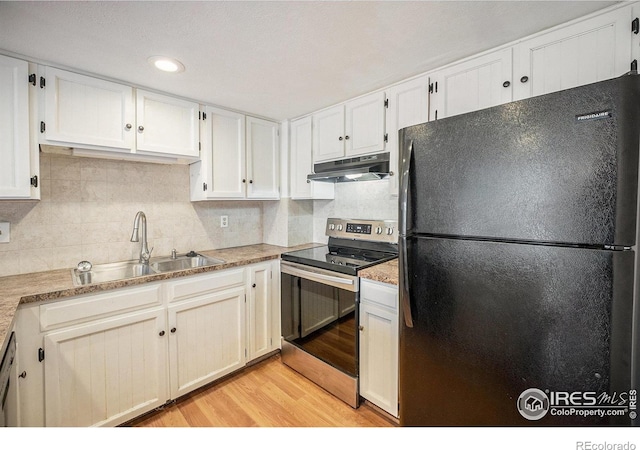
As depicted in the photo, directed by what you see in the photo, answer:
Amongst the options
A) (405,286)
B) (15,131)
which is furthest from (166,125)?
(405,286)

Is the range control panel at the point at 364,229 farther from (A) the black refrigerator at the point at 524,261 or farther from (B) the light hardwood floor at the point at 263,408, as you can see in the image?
(B) the light hardwood floor at the point at 263,408

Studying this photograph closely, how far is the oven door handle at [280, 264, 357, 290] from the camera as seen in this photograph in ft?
5.81

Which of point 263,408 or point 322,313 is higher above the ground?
point 322,313

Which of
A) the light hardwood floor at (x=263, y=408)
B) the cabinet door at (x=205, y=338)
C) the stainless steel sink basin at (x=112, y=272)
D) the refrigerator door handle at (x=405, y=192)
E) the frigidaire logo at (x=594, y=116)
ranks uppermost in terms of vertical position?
the frigidaire logo at (x=594, y=116)

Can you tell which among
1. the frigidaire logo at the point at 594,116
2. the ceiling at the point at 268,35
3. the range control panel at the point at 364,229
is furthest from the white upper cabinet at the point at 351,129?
the frigidaire logo at the point at 594,116

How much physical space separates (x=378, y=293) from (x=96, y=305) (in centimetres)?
155

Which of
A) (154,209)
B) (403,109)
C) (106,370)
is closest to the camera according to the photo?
(106,370)

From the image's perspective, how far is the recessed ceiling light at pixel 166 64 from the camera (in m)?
1.52

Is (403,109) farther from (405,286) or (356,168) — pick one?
(405,286)

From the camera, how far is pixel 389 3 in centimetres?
113

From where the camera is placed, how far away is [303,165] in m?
2.51

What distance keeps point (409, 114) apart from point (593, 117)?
3.51 ft

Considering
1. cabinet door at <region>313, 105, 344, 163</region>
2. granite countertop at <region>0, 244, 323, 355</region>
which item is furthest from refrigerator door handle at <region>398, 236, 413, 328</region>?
granite countertop at <region>0, 244, 323, 355</region>

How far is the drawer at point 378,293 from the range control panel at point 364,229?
23.3 inches
